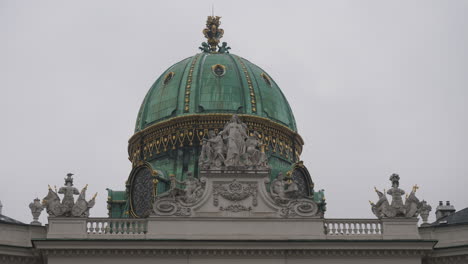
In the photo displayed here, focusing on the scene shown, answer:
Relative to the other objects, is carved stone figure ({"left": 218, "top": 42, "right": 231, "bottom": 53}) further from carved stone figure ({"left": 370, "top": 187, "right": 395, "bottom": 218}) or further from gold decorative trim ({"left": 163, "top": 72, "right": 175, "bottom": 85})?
carved stone figure ({"left": 370, "top": 187, "right": 395, "bottom": 218})

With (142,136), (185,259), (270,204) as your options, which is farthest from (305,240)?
(142,136)

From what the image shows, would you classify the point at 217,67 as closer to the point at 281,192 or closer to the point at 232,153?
the point at 232,153

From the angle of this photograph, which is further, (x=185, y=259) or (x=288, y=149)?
(x=288, y=149)

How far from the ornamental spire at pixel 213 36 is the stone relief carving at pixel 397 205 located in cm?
1551

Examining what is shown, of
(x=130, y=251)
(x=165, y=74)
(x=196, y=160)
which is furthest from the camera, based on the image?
(x=165, y=74)

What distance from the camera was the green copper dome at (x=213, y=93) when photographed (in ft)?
153

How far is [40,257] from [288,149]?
47.6 ft

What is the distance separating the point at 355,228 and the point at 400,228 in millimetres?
1715

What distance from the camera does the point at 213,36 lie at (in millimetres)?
51344

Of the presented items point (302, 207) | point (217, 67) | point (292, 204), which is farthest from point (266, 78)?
point (302, 207)

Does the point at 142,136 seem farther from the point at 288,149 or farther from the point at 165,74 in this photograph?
the point at 288,149

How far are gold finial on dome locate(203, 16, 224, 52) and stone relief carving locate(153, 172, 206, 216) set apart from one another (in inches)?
568

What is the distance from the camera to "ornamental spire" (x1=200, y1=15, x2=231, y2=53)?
51250mm

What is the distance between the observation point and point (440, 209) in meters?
45.4
